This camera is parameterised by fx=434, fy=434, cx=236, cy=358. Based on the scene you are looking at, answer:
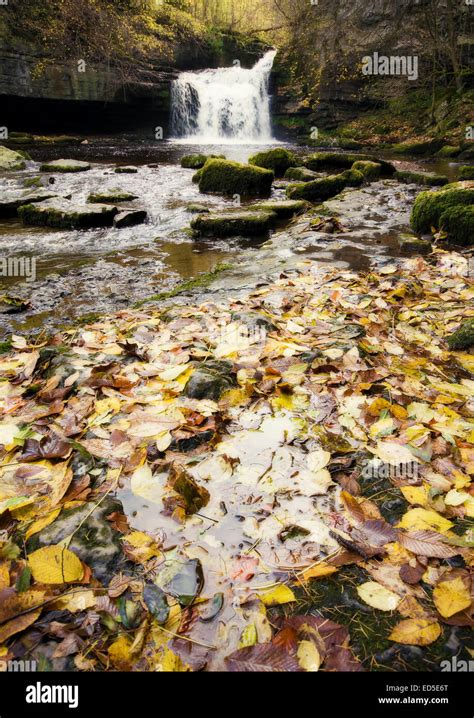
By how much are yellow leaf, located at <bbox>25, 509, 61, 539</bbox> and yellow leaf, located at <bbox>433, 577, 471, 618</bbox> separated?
3.97ft

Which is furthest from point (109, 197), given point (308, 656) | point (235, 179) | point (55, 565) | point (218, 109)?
point (218, 109)

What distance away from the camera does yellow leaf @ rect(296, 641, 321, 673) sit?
1.06 meters

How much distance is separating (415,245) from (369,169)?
22.2 feet

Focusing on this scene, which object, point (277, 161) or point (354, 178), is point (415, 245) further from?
point (277, 161)

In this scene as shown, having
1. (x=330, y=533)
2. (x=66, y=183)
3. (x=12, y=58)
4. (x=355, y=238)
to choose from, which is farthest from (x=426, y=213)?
(x=12, y=58)

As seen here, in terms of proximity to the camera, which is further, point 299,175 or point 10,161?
point 10,161

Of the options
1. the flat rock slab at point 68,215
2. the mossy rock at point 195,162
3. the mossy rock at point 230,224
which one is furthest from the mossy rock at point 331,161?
the flat rock slab at point 68,215

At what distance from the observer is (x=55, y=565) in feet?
4.20

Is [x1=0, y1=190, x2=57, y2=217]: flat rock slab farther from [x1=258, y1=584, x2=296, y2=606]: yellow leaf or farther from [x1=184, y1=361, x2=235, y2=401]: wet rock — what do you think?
[x1=258, y1=584, x2=296, y2=606]: yellow leaf

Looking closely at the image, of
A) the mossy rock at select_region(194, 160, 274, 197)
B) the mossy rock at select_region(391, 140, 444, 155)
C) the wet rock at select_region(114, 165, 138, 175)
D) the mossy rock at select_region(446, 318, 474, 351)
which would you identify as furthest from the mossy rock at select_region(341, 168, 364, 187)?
the mossy rock at select_region(391, 140, 444, 155)

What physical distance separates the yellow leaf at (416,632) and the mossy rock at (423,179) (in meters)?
10.9

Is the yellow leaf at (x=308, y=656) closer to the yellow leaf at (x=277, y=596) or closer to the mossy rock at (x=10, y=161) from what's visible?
the yellow leaf at (x=277, y=596)

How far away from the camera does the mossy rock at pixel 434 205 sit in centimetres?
570
